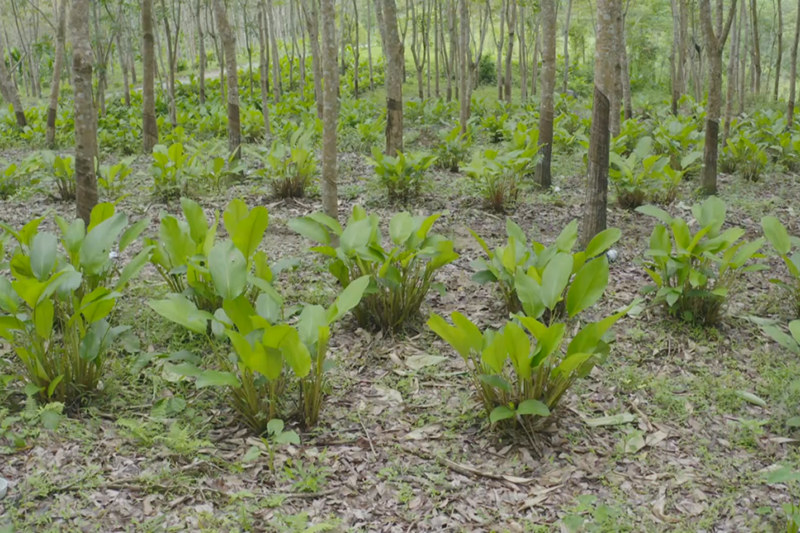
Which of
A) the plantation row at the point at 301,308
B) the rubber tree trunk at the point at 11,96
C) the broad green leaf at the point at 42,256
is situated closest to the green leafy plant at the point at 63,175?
the plantation row at the point at 301,308

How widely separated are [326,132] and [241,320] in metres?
2.21

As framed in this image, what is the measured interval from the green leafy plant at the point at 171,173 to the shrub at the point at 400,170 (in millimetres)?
1905

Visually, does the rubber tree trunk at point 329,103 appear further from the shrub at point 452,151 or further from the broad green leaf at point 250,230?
the shrub at point 452,151

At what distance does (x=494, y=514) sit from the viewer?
247cm

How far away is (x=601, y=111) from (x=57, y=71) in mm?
9341

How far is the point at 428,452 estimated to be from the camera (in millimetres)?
2850

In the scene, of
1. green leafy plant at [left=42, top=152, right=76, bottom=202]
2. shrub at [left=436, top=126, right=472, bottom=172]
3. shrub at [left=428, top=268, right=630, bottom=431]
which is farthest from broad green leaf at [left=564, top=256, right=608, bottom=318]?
green leafy plant at [left=42, top=152, right=76, bottom=202]

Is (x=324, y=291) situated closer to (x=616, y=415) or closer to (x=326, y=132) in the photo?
(x=326, y=132)

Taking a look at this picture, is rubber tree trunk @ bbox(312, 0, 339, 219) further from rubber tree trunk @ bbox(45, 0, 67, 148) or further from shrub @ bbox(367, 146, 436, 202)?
rubber tree trunk @ bbox(45, 0, 67, 148)

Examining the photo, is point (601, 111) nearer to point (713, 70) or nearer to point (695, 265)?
point (695, 265)

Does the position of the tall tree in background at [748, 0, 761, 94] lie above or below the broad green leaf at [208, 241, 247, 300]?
above

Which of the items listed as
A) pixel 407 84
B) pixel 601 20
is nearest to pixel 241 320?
pixel 601 20

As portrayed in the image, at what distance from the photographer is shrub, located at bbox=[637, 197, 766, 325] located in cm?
380

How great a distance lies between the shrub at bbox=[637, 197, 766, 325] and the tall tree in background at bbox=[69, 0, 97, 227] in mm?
3623
